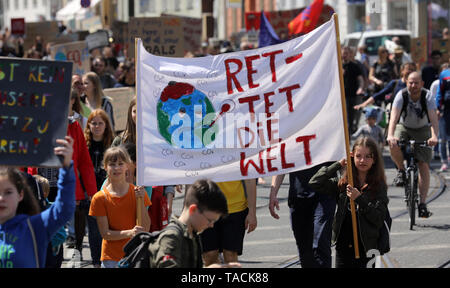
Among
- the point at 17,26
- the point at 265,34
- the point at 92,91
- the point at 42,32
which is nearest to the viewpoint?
the point at 92,91

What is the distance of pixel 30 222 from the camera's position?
574cm

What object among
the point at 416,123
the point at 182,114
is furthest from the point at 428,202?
the point at 182,114

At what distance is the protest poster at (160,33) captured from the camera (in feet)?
68.2

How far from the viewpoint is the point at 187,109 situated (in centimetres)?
788

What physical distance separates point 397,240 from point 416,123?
1845 mm

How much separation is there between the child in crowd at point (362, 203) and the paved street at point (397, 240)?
2.41ft

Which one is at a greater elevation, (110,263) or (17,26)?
(17,26)

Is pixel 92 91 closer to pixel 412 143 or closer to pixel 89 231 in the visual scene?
pixel 412 143

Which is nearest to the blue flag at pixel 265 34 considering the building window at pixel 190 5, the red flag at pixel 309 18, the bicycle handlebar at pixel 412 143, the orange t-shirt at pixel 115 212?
the red flag at pixel 309 18

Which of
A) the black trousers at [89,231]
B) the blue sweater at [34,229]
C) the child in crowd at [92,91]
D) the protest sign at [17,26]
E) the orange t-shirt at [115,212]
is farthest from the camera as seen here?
the protest sign at [17,26]

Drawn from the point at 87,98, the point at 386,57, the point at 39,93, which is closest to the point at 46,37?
the point at 386,57

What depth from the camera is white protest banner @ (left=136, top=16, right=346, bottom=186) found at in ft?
25.4

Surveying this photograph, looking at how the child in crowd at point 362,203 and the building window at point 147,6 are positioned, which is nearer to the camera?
the child in crowd at point 362,203

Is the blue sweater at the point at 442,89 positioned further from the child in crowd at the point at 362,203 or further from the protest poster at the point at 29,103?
the protest poster at the point at 29,103
